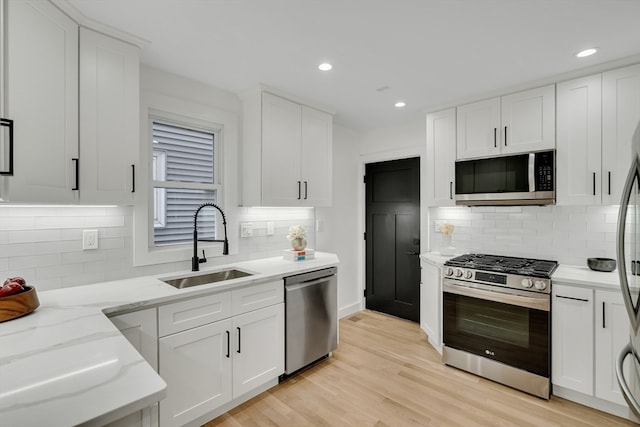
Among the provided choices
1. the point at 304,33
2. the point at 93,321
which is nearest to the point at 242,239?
the point at 93,321

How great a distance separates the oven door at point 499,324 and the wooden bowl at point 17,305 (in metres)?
2.93

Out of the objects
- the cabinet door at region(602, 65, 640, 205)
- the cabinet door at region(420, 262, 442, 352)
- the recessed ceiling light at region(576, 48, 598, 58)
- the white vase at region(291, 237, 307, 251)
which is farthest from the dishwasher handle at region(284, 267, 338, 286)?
the recessed ceiling light at region(576, 48, 598, 58)

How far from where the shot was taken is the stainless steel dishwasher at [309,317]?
265 centimetres

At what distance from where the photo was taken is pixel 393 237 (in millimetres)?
4160

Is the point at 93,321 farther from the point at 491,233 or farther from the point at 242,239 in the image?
the point at 491,233

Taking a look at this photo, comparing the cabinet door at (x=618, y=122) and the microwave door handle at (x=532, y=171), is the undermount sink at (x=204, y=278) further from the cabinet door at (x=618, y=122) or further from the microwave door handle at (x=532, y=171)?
the cabinet door at (x=618, y=122)

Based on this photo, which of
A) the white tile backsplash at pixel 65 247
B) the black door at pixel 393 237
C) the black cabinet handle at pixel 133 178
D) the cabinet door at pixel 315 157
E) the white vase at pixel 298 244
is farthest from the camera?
the black door at pixel 393 237

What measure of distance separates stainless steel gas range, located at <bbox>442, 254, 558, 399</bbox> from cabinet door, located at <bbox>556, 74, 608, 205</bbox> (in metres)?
0.67

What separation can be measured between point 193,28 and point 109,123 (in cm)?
79

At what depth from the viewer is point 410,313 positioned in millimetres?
3984

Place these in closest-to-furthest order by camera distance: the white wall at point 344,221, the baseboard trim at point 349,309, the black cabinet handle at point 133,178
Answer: the black cabinet handle at point 133,178 → the white wall at point 344,221 → the baseboard trim at point 349,309

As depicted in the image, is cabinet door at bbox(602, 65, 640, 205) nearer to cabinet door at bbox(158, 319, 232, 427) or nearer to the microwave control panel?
the microwave control panel

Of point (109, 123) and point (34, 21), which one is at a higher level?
point (34, 21)

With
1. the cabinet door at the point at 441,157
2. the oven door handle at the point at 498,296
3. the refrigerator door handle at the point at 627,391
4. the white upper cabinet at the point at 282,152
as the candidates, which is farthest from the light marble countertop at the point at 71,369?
the cabinet door at the point at 441,157
